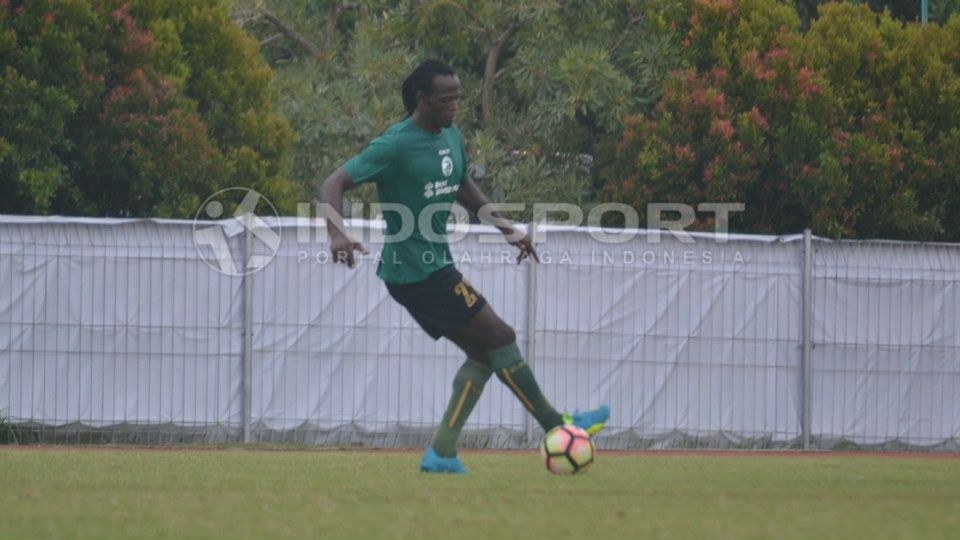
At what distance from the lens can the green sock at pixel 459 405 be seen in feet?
25.6

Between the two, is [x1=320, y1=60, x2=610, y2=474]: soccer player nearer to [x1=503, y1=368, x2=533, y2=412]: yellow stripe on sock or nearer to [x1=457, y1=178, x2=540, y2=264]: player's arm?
[x1=503, y1=368, x2=533, y2=412]: yellow stripe on sock

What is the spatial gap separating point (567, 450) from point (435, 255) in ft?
3.93

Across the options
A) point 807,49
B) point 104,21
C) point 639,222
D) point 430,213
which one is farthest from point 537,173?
point 430,213

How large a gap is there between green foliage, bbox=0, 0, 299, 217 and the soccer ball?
8.58 meters

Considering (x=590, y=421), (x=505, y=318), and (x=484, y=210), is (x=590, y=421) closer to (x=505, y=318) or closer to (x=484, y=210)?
(x=484, y=210)

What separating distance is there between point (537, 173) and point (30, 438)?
9.57 metres

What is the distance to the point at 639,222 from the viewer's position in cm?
1673

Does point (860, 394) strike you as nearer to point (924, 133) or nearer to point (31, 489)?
point (924, 133)

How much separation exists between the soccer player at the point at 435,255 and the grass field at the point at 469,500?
0.34 m

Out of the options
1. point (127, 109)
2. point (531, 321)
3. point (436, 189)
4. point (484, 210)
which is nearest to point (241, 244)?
point (531, 321)

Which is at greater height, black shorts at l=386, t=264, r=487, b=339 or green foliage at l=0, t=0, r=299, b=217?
green foliage at l=0, t=0, r=299, b=217

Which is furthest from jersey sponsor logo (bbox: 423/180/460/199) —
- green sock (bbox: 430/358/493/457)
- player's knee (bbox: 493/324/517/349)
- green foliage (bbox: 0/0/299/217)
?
green foliage (bbox: 0/0/299/217)

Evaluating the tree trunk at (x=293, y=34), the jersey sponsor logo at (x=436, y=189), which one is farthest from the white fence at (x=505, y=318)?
the tree trunk at (x=293, y=34)

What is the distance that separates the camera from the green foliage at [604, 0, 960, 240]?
15.5 m
